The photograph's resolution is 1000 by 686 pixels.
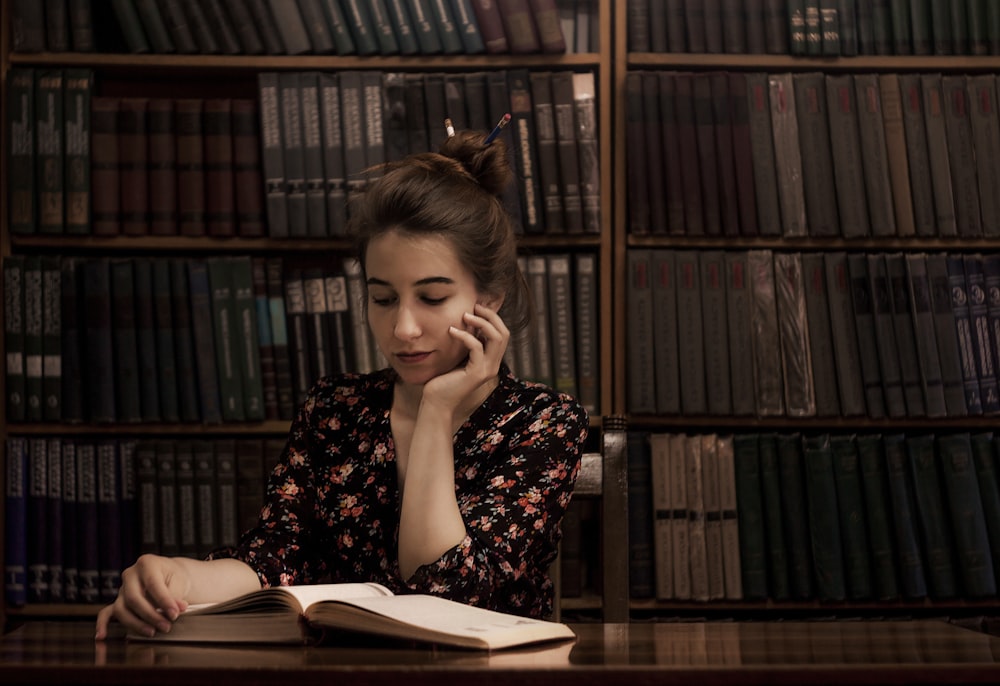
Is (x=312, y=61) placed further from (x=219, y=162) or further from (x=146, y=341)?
(x=146, y=341)

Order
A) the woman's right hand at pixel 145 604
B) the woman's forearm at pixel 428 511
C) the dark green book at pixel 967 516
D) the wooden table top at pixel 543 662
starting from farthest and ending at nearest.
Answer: the dark green book at pixel 967 516
the woman's forearm at pixel 428 511
the woman's right hand at pixel 145 604
the wooden table top at pixel 543 662

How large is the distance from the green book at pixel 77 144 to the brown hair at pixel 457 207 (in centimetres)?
86

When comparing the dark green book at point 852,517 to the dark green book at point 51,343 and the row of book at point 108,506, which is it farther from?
the dark green book at point 51,343

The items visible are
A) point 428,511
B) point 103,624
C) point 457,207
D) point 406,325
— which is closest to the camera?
point 103,624

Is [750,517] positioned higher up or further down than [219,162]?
further down

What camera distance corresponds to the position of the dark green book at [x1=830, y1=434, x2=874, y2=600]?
220cm

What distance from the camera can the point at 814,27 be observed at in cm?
223

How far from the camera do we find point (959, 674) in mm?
798

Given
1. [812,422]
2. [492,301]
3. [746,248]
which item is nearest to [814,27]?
[746,248]

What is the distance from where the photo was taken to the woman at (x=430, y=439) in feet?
4.22

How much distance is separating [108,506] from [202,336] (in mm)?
383

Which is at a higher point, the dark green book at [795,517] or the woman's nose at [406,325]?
the woman's nose at [406,325]

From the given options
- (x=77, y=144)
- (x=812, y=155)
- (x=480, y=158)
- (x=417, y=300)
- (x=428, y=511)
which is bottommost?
(x=428, y=511)

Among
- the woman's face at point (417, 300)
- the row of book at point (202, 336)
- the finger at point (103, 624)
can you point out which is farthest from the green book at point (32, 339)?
the finger at point (103, 624)
